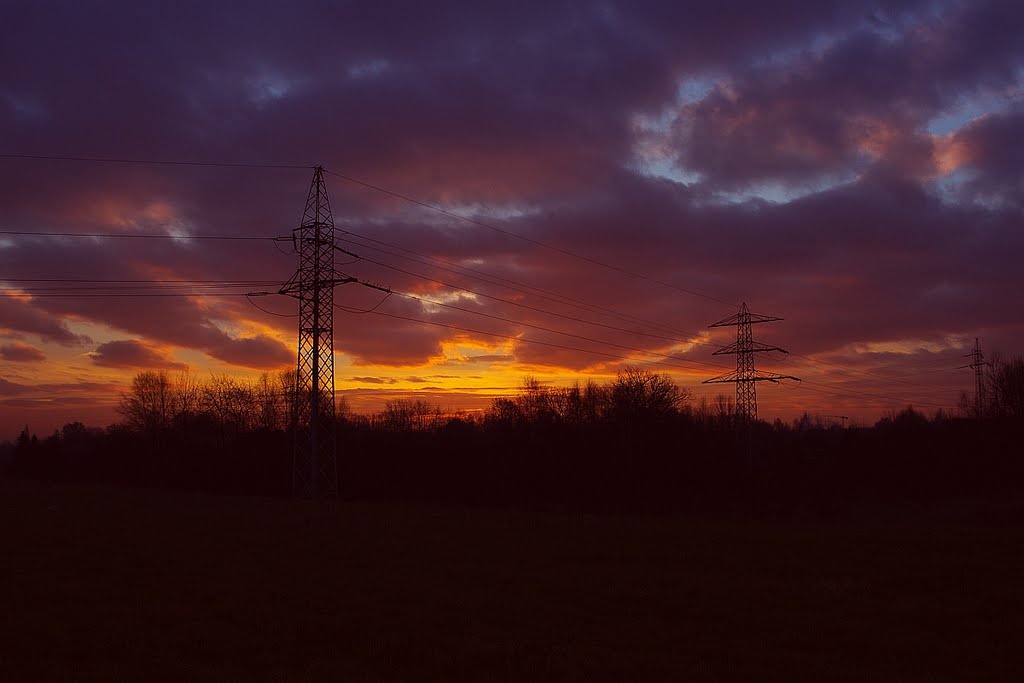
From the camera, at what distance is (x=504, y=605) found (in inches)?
581

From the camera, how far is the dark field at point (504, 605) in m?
10.9

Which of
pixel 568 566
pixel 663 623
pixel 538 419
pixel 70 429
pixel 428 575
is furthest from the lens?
pixel 70 429

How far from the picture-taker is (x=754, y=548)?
22.0m

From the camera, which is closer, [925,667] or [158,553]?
[925,667]

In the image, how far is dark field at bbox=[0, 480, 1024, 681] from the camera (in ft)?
35.6

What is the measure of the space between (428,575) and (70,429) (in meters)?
165

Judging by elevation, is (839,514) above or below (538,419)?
below

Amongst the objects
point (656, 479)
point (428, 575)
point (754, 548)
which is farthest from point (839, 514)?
point (428, 575)

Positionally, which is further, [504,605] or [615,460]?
[615,460]

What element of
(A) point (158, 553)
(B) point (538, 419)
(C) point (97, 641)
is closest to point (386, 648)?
(C) point (97, 641)

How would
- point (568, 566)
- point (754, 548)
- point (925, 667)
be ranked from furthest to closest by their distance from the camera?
point (754, 548) < point (568, 566) < point (925, 667)

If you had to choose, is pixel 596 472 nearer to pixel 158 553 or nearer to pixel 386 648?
pixel 158 553

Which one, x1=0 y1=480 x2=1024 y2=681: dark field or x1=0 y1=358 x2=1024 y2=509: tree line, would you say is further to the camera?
x1=0 y1=358 x2=1024 y2=509: tree line

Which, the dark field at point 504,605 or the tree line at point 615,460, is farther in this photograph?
the tree line at point 615,460
